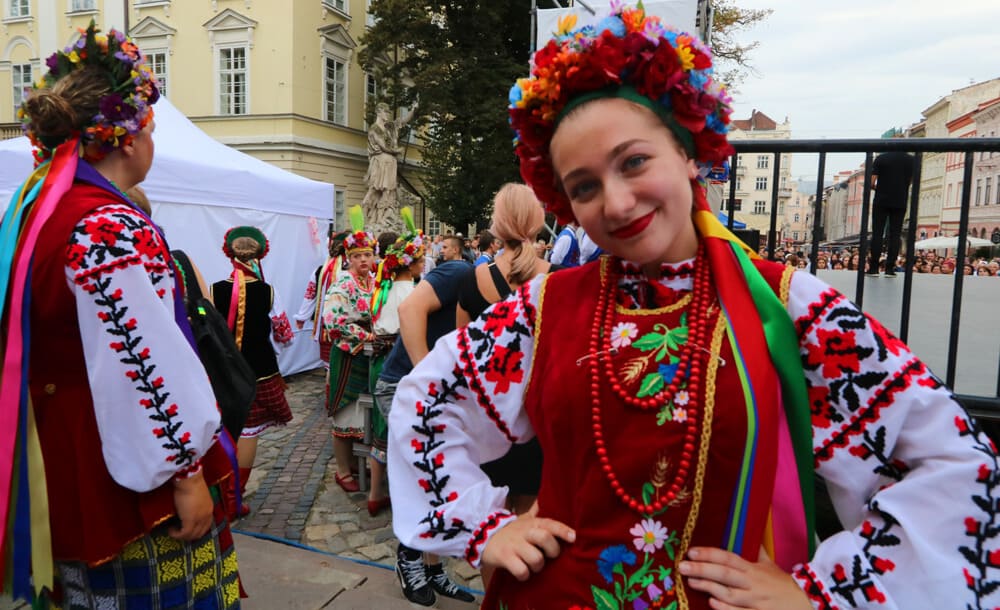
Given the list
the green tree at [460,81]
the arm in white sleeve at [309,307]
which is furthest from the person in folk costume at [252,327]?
the green tree at [460,81]

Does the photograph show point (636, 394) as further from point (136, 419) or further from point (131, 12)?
point (131, 12)

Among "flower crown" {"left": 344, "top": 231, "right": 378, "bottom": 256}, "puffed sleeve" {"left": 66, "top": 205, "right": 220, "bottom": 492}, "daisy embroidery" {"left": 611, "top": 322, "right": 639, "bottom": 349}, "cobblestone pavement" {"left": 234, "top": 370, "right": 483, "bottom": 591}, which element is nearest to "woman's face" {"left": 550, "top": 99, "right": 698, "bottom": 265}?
"daisy embroidery" {"left": 611, "top": 322, "right": 639, "bottom": 349}

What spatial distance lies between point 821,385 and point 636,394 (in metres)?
0.32

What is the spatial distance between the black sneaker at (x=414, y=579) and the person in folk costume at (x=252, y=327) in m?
1.78

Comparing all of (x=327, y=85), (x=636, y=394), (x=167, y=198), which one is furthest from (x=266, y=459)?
(x=327, y=85)

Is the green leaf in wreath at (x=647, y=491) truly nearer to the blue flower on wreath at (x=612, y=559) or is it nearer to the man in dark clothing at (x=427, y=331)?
the blue flower on wreath at (x=612, y=559)

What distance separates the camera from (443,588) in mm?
3352

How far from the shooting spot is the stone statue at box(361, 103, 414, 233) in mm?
21703

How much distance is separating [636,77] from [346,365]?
4114mm

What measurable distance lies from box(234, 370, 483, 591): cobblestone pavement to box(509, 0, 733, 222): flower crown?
287 centimetres

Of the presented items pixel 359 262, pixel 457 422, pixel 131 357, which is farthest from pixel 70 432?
pixel 359 262

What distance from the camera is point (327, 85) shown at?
2241 cm

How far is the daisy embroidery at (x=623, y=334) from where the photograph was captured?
1216 millimetres

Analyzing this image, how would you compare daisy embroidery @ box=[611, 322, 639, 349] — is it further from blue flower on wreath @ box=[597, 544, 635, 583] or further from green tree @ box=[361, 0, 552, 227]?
green tree @ box=[361, 0, 552, 227]
